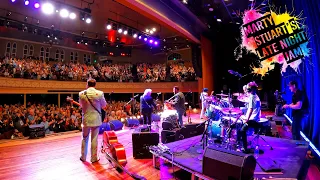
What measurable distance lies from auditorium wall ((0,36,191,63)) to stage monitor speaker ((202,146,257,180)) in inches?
649

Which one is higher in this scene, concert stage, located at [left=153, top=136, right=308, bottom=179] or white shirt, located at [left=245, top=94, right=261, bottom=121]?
white shirt, located at [left=245, top=94, right=261, bottom=121]

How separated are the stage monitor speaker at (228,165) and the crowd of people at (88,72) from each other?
10264 mm

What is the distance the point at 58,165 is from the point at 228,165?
3199 millimetres

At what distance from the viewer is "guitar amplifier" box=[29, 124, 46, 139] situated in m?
6.48

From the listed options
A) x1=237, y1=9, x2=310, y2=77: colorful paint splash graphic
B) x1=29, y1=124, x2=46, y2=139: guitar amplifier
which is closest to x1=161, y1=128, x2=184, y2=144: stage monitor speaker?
x1=237, y1=9, x2=310, y2=77: colorful paint splash graphic

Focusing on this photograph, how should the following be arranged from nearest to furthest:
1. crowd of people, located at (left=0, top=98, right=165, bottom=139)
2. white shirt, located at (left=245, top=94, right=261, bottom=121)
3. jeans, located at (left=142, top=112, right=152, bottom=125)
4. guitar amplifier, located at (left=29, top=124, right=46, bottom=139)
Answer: white shirt, located at (left=245, top=94, right=261, bottom=121) < guitar amplifier, located at (left=29, top=124, right=46, bottom=139) < crowd of people, located at (left=0, top=98, right=165, bottom=139) < jeans, located at (left=142, top=112, right=152, bottom=125)

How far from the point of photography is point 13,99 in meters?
12.0

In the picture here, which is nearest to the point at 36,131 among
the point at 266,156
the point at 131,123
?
the point at 131,123

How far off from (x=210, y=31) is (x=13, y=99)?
11175 mm

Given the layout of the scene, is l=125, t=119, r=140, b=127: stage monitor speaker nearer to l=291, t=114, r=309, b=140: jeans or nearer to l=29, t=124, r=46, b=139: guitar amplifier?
l=29, t=124, r=46, b=139: guitar amplifier

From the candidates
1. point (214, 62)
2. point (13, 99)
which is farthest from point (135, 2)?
point (13, 99)

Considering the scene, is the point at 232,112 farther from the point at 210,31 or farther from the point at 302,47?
the point at 210,31

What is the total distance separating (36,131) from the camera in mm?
6570

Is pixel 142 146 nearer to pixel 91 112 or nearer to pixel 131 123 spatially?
pixel 91 112
